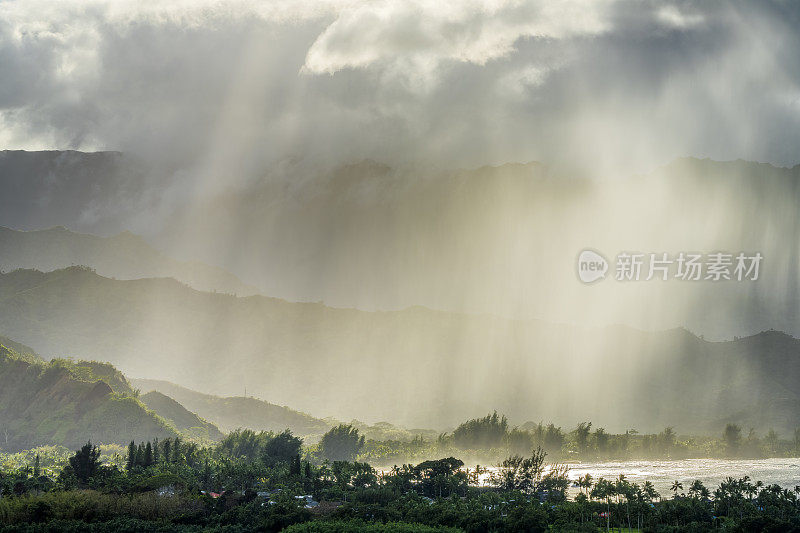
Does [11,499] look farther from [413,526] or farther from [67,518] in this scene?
[413,526]

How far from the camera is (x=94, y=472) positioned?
142m

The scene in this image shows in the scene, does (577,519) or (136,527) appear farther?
(577,519)

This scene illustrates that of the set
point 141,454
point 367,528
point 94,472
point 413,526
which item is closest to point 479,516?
point 413,526

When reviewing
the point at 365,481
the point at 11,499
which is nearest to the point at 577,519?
the point at 365,481

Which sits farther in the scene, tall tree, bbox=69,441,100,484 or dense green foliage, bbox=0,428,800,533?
tall tree, bbox=69,441,100,484

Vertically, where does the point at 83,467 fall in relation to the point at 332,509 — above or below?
above

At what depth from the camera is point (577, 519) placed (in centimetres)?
10881

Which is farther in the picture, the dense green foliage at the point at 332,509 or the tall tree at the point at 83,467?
the tall tree at the point at 83,467

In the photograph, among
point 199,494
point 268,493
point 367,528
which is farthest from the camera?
point 268,493

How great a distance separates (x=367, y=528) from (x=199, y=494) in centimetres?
4293

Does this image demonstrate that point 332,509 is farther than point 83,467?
No

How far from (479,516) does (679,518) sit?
31863 millimetres

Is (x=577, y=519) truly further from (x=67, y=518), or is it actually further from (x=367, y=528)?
(x=67, y=518)

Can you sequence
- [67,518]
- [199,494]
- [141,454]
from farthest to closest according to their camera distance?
[141,454], [199,494], [67,518]
